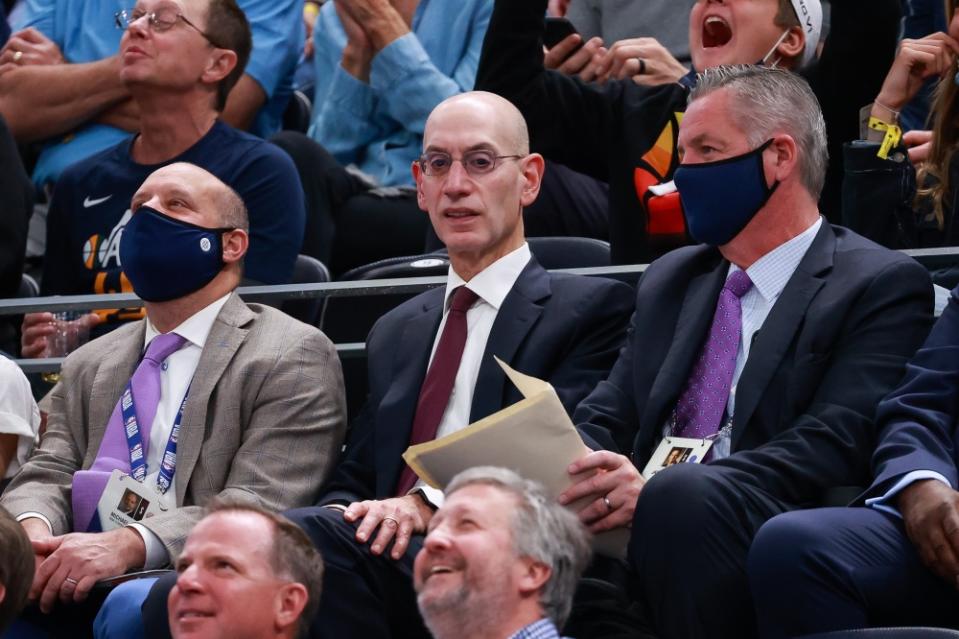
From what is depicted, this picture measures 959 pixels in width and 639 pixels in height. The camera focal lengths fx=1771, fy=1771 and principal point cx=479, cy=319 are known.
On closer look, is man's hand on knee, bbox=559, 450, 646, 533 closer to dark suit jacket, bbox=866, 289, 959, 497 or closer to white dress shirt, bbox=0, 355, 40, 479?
dark suit jacket, bbox=866, 289, 959, 497

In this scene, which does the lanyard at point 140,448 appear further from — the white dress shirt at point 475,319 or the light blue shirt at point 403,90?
the light blue shirt at point 403,90

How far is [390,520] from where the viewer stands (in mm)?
3996

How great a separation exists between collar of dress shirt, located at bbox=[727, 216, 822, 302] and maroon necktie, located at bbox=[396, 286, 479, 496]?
30.3 inches

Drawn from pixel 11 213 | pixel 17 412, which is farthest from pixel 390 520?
pixel 11 213

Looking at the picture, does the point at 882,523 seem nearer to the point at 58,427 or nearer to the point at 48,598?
the point at 48,598

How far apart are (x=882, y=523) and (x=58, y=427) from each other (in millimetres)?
2330

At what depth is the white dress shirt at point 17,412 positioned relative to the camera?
4750 millimetres

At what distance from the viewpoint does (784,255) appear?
418cm

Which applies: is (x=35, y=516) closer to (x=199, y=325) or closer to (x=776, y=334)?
(x=199, y=325)

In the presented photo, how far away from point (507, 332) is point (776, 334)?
757mm

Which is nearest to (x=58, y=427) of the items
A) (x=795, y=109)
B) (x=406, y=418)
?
(x=406, y=418)

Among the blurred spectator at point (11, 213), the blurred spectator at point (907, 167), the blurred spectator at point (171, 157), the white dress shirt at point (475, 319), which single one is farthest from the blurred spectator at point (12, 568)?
the blurred spectator at point (907, 167)

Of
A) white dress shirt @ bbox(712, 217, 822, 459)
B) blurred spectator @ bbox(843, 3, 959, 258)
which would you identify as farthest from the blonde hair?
white dress shirt @ bbox(712, 217, 822, 459)

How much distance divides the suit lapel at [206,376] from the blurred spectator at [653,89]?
1.25 m
